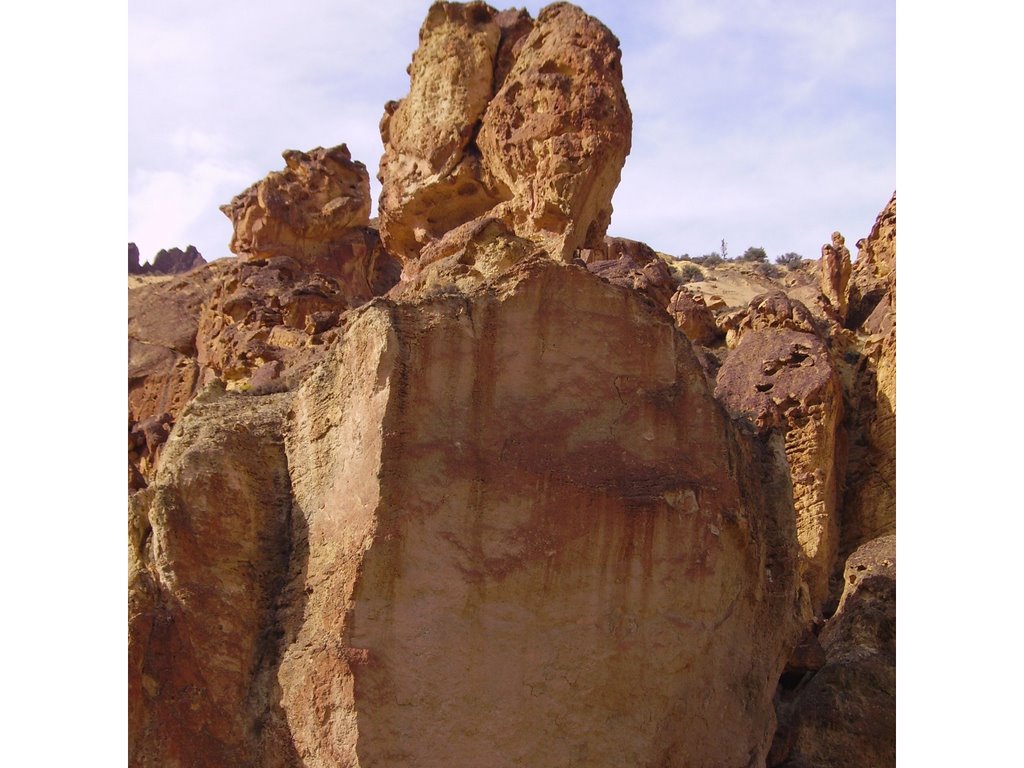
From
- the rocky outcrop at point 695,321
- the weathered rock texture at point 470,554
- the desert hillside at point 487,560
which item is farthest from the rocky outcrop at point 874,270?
the weathered rock texture at point 470,554

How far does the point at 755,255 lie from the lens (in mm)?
59031

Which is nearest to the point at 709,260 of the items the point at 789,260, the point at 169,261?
the point at 789,260

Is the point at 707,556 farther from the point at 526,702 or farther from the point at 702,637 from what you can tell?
the point at 526,702

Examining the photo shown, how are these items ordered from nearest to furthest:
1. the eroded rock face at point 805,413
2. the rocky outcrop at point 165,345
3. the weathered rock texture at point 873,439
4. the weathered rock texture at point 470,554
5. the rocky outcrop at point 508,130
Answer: the weathered rock texture at point 470,554 < the eroded rock face at point 805,413 < the rocky outcrop at point 508,130 < the weathered rock texture at point 873,439 < the rocky outcrop at point 165,345

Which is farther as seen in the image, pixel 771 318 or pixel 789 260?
pixel 789 260

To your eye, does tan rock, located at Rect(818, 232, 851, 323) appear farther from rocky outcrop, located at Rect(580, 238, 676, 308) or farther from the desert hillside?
the desert hillside

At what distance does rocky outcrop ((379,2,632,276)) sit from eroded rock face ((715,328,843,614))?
242 cm

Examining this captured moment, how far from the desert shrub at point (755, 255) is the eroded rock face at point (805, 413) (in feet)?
137

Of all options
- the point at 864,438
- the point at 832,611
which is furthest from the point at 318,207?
the point at 832,611

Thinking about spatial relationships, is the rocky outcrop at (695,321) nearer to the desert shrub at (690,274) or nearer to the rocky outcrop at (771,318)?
the rocky outcrop at (771,318)

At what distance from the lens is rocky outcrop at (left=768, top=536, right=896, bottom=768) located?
32.9ft

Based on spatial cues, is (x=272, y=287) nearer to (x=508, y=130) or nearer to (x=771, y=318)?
(x=508, y=130)

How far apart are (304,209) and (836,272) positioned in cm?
950

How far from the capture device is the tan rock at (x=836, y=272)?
23.4m
